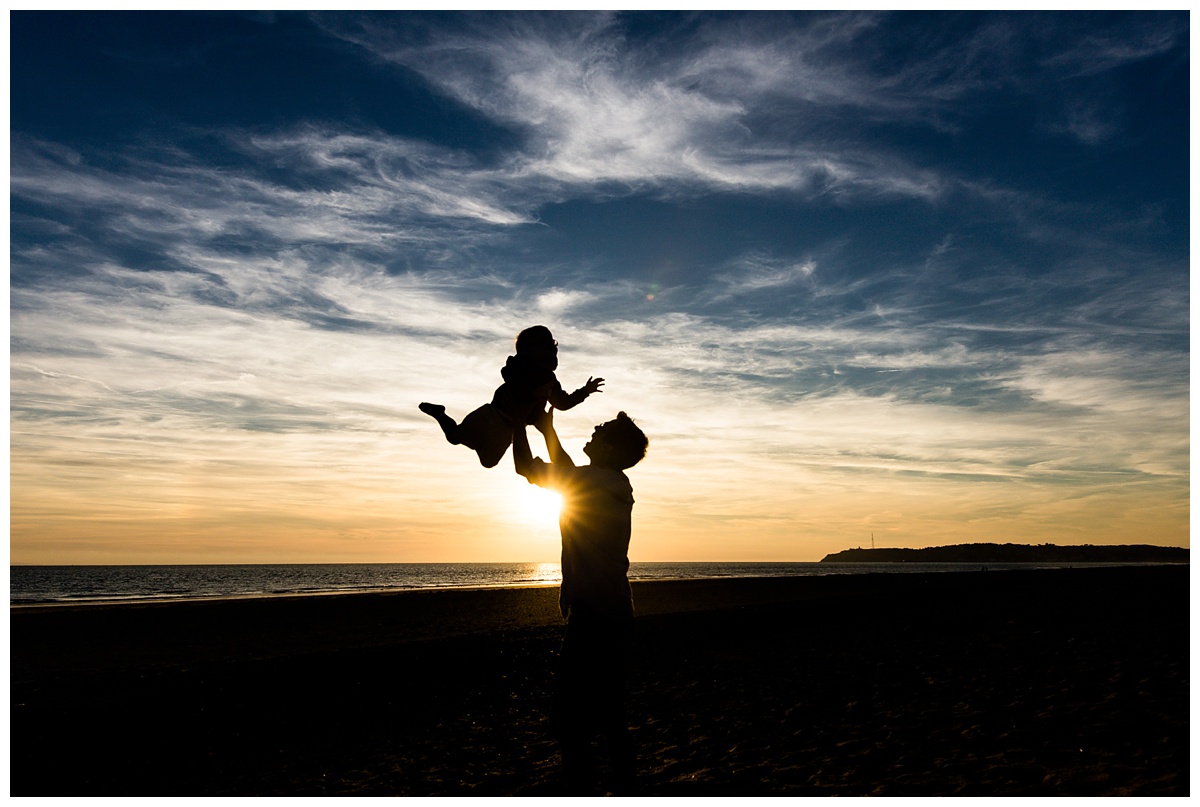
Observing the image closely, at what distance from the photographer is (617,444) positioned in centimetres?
385

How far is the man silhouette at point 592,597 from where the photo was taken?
12.0ft

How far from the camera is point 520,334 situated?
457 cm

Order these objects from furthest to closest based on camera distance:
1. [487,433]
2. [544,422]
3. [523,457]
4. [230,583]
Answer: [230,583] < [487,433] < [544,422] < [523,457]

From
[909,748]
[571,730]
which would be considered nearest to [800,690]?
[909,748]

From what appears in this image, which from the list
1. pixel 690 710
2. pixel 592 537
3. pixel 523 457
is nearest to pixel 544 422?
pixel 523 457

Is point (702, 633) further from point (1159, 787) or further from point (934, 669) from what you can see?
Result: point (1159, 787)

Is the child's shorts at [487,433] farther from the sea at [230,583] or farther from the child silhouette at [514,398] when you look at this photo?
the sea at [230,583]

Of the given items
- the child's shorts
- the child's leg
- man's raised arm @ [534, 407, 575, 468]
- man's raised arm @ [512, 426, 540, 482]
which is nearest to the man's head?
man's raised arm @ [534, 407, 575, 468]

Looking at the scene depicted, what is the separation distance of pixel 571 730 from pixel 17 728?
9276mm

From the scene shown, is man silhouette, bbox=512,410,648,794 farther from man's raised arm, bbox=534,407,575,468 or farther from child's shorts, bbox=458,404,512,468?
child's shorts, bbox=458,404,512,468

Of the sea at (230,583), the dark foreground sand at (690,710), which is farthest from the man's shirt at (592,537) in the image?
the sea at (230,583)

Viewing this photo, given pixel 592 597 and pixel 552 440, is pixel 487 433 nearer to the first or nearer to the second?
pixel 552 440

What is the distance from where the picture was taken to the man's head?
151 inches

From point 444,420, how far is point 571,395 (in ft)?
2.46
